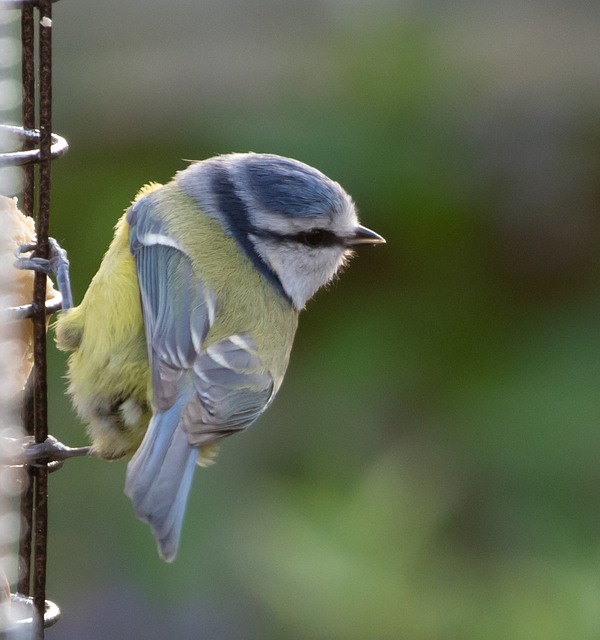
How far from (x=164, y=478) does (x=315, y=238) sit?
0.65 m

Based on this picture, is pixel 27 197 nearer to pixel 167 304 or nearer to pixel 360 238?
pixel 167 304

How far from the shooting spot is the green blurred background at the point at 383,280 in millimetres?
3236

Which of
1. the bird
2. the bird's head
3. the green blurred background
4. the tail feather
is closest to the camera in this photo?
the tail feather

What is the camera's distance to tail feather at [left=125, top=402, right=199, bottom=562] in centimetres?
179

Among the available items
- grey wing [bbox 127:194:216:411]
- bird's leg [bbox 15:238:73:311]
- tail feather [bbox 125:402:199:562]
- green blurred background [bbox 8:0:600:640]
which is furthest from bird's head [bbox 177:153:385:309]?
green blurred background [bbox 8:0:600:640]

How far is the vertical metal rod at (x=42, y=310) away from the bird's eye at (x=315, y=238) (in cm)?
52

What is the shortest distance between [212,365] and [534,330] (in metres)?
1.72

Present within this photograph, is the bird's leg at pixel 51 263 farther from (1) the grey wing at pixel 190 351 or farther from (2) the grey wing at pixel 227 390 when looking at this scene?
(2) the grey wing at pixel 227 390

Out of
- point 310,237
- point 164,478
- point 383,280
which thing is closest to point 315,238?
point 310,237

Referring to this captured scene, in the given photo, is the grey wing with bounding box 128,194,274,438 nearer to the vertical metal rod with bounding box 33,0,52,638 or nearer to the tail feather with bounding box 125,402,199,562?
the tail feather with bounding box 125,402,199,562

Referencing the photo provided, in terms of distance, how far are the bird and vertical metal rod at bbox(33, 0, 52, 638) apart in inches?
4.2

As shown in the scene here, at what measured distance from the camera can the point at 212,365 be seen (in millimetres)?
2004

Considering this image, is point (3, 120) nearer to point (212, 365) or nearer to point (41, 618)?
point (212, 365)

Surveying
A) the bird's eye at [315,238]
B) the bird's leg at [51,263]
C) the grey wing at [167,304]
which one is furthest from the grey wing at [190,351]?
the bird's eye at [315,238]
